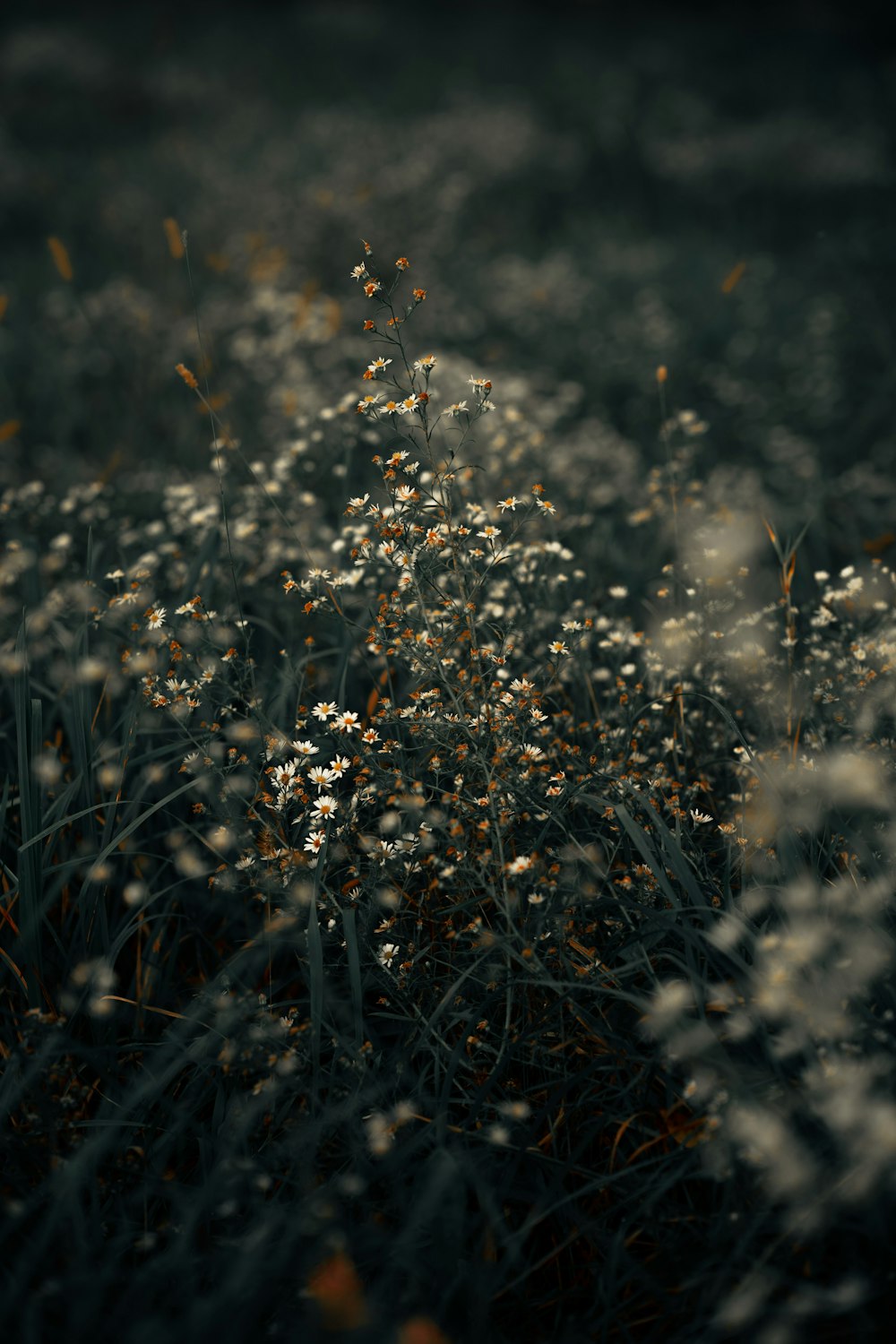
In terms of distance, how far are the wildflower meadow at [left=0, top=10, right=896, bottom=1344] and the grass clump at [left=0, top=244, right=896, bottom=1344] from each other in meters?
0.01

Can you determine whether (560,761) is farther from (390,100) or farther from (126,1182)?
(390,100)

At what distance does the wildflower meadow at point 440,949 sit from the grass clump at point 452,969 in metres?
0.01

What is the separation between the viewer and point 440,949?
2.17 metres

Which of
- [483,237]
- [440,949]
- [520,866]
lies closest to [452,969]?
[440,949]

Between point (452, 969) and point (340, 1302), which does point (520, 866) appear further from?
point (340, 1302)

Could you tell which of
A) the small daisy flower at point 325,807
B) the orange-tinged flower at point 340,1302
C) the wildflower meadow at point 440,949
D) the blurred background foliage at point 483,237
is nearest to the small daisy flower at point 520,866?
the wildflower meadow at point 440,949

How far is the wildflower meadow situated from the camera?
58.7 inches

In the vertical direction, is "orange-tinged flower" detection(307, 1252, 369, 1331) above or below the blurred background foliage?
below

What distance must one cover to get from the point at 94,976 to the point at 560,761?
1292 millimetres

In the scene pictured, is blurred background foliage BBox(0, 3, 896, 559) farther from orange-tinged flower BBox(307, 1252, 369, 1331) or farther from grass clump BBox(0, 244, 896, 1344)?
orange-tinged flower BBox(307, 1252, 369, 1331)

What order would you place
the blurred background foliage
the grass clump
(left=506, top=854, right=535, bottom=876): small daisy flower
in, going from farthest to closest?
the blurred background foliage < (left=506, top=854, right=535, bottom=876): small daisy flower < the grass clump

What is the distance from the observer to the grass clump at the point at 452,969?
1487mm

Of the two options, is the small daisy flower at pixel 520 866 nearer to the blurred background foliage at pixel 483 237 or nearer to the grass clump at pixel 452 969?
the grass clump at pixel 452 969

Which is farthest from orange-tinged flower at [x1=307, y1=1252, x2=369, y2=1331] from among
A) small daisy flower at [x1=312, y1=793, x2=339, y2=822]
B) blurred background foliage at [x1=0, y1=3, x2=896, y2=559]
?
blurred background foliage at [x1=0, y1=3, x2=896, y2=559]
